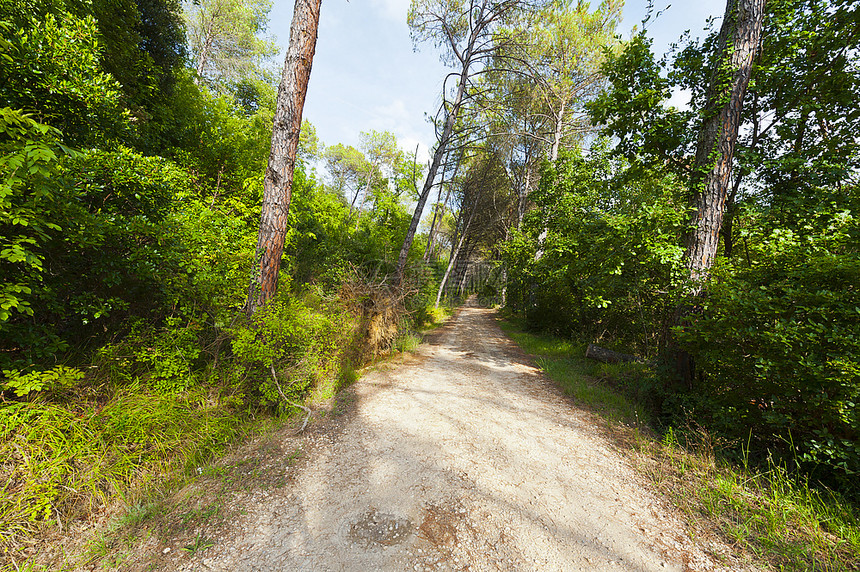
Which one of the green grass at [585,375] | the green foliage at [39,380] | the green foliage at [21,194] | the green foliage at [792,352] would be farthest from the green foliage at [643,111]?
the green foliage at [39,380]

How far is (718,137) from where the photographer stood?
4.30 meters

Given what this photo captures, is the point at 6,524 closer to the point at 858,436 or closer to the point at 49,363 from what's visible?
the point at 49,363

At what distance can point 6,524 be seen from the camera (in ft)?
6.15

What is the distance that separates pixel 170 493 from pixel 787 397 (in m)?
6.03

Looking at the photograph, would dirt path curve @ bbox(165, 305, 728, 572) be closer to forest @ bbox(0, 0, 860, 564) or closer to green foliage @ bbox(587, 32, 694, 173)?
forest @ bbox(0, 0, 860, 564)

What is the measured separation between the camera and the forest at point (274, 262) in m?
2.47

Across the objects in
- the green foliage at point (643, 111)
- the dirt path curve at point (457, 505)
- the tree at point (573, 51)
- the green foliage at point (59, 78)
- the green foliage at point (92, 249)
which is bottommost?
the dirt path curve at point (457, 505)

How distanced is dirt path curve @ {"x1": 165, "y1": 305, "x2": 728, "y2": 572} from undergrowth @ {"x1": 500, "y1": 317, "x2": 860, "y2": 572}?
35 centimetres

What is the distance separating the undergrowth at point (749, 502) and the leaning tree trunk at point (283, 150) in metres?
5.29

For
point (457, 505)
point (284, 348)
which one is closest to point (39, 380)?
point (284, 348)

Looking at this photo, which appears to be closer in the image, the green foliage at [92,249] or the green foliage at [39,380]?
the green foliage at [39,380]

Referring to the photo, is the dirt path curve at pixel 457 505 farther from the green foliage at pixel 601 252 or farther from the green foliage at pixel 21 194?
the green foliage at pixel 601 252

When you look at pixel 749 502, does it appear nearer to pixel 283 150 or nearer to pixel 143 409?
pixel 143 409

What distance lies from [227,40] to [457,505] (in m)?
22.5
